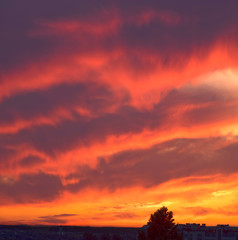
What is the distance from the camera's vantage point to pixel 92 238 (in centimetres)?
19625

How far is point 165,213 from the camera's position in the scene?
69812mm

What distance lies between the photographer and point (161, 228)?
6788 cm

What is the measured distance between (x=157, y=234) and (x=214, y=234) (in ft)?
364

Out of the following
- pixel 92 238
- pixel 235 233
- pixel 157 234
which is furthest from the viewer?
pixel 92 238

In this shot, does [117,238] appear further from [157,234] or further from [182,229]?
[157,234]

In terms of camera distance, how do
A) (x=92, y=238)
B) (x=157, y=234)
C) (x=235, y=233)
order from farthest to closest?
(x=92, y=238)
(x=235, y=233)
(x=157, y=234)

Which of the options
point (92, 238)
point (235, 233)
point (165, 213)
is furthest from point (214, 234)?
point (165, 213)

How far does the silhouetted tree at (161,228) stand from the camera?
67.1 meters

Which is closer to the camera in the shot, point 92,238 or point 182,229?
point 182,229

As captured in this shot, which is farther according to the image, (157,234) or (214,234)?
(214,234)

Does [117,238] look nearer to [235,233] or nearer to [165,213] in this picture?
[235,233]

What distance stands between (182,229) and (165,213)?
109 meters

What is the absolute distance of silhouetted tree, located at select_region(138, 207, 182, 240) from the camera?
67.1 m

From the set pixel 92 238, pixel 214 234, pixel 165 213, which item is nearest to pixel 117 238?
pixel 92 238
